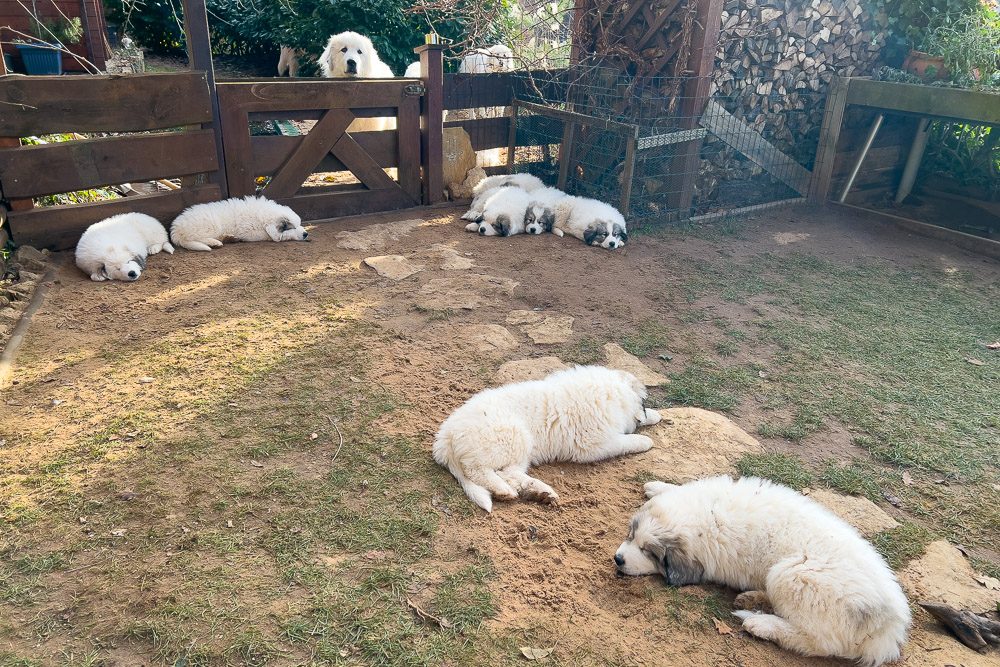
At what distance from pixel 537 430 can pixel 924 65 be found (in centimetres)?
777

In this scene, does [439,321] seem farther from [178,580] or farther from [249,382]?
[178,580]

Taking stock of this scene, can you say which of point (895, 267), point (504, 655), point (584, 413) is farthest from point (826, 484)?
point (895, 267)

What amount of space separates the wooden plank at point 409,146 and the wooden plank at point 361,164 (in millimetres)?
135

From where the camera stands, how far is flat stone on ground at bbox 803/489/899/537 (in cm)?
311

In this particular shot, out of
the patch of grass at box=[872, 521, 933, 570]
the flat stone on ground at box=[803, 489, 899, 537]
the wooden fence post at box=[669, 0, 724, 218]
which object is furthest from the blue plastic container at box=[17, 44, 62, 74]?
the patch of grass at box=[872, 521, 933, 570]

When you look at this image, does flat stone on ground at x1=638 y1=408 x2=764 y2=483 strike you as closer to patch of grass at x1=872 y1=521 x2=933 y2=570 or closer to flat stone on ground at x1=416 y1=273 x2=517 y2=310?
patch of grass at x1=872 y1=521 x2=933 y2=570

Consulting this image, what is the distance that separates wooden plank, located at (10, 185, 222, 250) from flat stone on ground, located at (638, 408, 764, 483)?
517 cm

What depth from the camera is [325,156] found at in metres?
7.16

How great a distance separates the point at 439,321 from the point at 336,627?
286 centimetres

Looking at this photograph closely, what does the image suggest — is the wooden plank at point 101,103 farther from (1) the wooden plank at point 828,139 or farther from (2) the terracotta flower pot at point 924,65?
(2) the terracotta flower pot at point 924,65

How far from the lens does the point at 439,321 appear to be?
5.02 metres

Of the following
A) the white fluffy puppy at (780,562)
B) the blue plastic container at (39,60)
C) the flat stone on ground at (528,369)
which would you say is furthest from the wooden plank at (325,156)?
the blue plastic container at (39,60)

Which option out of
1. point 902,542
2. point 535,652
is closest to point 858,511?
point 902,542

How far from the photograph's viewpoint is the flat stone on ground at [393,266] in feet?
19.3
